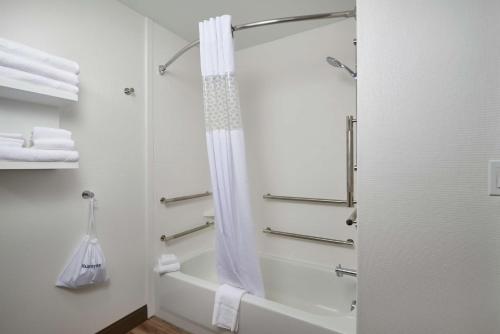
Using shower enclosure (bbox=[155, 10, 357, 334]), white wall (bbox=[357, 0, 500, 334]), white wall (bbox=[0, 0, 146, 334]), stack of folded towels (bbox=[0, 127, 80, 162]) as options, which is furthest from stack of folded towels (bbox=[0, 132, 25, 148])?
white wall (bbox=[357, 0, 500, 334])

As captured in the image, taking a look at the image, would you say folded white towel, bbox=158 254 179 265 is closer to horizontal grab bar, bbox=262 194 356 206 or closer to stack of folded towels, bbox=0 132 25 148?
horizontal grab bar, bbox=262 194 356 206

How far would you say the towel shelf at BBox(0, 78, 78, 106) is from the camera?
3.25ft

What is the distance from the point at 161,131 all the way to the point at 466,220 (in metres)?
1.91

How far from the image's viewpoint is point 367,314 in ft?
3.14

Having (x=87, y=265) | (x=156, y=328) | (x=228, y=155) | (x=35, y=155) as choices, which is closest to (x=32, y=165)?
(x=35, y=155)

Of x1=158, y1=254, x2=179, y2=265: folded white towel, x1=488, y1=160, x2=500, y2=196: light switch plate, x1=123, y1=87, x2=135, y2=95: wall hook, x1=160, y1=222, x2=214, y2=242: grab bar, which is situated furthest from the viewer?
x1=160, y1=222, x2=214, y2=242: grab bar

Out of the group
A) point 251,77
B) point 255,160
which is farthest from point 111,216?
point 251,77

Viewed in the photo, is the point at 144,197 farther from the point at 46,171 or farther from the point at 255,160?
the point at 255,160

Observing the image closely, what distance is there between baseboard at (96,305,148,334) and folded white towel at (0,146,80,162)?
1.16m

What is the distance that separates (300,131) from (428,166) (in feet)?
4.17

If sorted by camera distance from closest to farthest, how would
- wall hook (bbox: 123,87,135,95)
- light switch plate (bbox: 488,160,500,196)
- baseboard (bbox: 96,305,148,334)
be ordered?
light switch plate (bbox: 488,160,500,196) < baseboard (bbox: 96,305,148,334) < wall hook (bbox: 123,87,135,95)

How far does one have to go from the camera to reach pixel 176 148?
2037mm

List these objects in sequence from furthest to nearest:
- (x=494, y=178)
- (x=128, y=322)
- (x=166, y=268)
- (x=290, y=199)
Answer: (x=290, y=199), (x=166, y=268), (x=128, y=322), (x=494, y=178)

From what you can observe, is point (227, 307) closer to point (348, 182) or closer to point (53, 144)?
point (348, 182)
